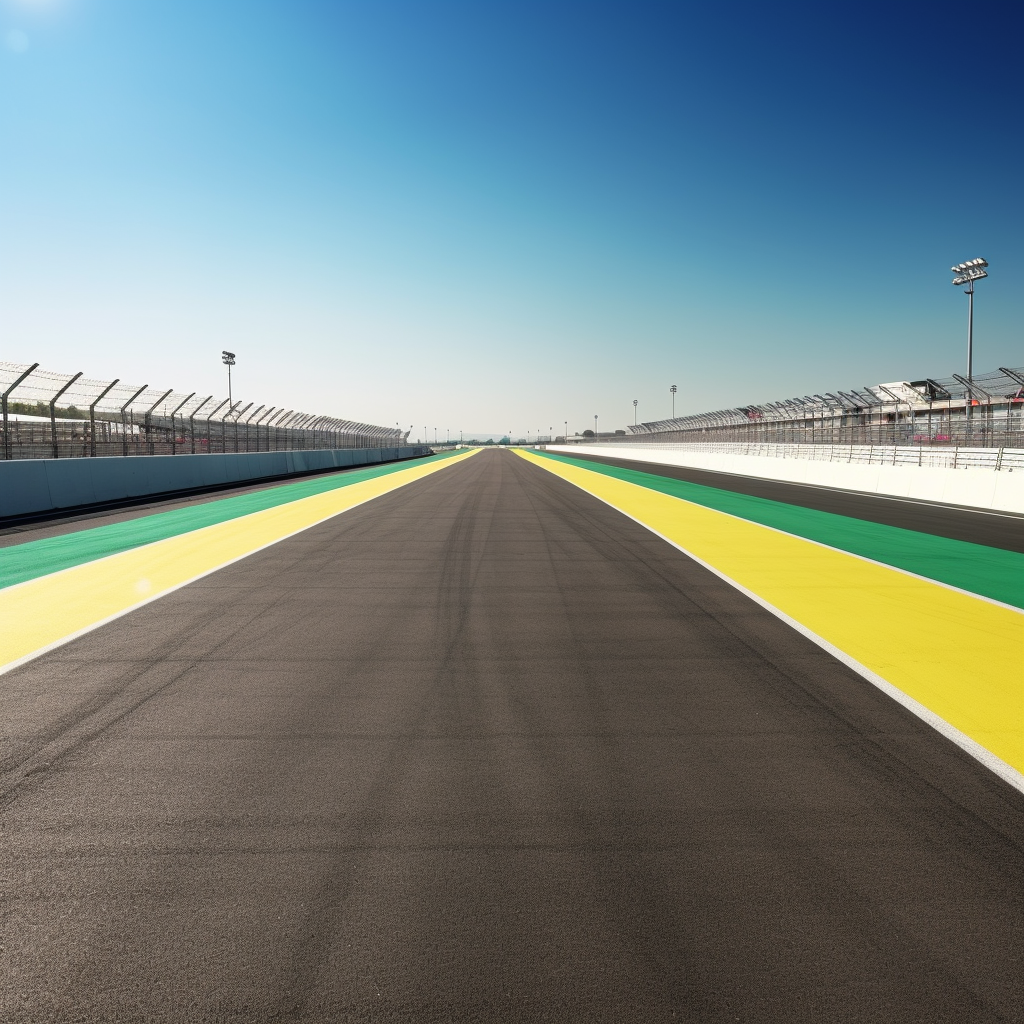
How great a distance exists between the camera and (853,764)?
156 inches

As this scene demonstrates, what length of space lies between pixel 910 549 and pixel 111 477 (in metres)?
17.0

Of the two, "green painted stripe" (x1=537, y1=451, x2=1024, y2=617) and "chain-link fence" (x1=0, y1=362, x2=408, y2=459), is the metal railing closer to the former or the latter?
"green painted stripe" (x1=537, y1=451, x2=1024, y2=617)

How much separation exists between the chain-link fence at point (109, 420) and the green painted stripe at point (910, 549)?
18020mm

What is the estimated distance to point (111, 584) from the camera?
8.56 m

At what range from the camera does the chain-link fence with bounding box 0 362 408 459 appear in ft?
71.1

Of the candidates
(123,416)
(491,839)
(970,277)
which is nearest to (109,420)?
(123,416)

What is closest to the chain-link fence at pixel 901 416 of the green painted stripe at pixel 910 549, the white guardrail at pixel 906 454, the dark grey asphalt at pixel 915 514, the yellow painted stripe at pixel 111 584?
the white guardrail at pixel 906 454

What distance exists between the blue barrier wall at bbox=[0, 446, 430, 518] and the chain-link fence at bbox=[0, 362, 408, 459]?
217 cm

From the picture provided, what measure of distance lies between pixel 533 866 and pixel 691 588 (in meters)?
5.99

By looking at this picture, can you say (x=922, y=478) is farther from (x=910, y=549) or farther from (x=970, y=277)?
(x=970, y=277)

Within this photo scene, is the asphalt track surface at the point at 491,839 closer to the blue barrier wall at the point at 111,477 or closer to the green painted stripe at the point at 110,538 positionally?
the green painted stripe at the point at 110,538

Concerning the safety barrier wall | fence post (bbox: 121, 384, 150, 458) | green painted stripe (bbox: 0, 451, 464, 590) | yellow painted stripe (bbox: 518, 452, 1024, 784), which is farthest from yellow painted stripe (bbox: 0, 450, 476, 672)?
the safety barrier wall

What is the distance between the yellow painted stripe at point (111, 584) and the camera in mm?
6504

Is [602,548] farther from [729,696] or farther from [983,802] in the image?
[983,802]
